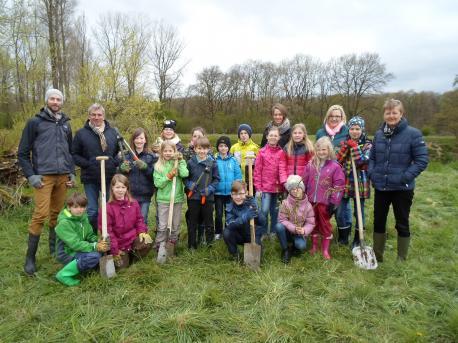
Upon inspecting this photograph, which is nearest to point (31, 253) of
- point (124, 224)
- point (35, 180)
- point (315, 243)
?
point (35, 180)

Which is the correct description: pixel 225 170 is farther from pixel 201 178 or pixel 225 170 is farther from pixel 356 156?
pixel 356 156

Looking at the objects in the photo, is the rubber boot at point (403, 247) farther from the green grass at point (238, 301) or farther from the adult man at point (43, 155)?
the adult man at point (43, 155)

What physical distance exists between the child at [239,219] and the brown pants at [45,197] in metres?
2.25

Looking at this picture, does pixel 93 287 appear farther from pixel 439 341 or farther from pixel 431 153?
pixel 431 153

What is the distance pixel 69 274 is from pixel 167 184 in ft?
5.36

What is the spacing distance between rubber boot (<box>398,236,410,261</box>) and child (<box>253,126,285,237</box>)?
1724 mm

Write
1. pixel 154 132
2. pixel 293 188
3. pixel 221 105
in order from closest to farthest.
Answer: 1. pixel 293 188
2. pixel 154 132
3. pixel 221 105

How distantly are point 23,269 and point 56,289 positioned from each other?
3.00 ft

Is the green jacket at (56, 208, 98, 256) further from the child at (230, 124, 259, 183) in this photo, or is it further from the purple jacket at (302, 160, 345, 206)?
the purple jacket at (302, 160, 345, 206)

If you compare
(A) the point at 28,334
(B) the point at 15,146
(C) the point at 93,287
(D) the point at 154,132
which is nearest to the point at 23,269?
(C) the point at 93,287

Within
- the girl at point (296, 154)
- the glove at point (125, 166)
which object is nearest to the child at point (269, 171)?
the girl at point (296, 154)

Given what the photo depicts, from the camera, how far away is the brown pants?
4113 mm

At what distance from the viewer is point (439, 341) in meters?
2.79

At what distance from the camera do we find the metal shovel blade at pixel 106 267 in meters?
3.83
